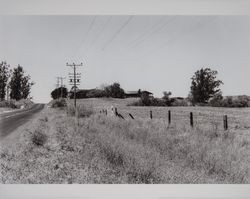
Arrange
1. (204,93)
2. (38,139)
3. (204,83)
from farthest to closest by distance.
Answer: (204,93), (38,139), (204,83)

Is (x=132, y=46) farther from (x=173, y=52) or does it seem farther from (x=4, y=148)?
(x=4, y=148)

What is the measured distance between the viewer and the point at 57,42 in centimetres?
573

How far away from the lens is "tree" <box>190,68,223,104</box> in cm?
560

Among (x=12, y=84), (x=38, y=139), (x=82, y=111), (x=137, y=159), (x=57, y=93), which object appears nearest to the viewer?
(x=137, y=159)

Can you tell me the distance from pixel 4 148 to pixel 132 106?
218 inches

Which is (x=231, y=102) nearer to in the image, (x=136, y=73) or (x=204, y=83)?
(x=204, y=83)

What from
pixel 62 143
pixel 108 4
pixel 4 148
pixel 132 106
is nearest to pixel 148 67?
pixel 108 4

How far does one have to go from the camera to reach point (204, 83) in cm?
565

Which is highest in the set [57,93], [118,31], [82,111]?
[118,31]

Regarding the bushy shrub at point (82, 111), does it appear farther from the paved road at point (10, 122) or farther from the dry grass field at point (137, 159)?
the dry grass field at point (137, 159)

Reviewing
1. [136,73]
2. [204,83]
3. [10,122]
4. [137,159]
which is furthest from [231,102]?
[10,122]

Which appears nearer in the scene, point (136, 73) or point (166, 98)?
point (136, 73)

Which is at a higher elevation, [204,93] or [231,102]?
[204,93]

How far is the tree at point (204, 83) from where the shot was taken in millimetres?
5602
